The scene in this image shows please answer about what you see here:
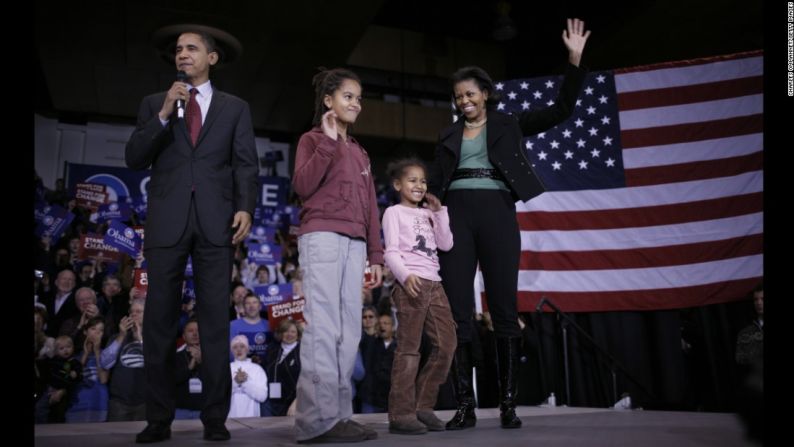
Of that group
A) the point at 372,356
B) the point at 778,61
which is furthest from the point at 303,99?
the point at 778,61

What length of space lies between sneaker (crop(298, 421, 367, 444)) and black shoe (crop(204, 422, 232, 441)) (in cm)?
28

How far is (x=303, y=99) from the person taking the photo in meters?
10.4

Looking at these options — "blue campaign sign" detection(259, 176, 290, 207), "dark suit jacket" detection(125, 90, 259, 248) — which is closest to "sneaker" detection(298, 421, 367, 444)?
"dark suit jacket" detection(125, 90, 259, 248)

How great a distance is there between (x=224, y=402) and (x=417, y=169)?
125cm

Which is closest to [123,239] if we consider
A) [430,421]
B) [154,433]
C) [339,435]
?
[154,433]

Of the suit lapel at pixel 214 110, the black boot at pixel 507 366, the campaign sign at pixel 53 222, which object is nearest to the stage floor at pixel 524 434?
the black boot at pixel 507 366

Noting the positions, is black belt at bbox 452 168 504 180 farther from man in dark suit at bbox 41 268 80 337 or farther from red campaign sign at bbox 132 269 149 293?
man in dark suit at bbox 41 268 80 337

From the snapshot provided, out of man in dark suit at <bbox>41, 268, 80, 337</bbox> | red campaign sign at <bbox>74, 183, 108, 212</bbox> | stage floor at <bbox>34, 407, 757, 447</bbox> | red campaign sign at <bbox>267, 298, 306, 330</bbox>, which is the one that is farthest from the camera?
red campaign sign at <bbox>74, 183, 108, 212</bbox>

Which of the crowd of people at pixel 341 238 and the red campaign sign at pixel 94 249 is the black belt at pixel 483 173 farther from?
the red campaign sign at pixel 94 249

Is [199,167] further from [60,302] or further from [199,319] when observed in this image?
[60,302]

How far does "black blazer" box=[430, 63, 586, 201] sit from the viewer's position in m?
2.66

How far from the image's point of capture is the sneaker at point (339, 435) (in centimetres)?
201

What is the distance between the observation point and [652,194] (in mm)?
5199

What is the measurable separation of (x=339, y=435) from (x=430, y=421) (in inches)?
21.5
